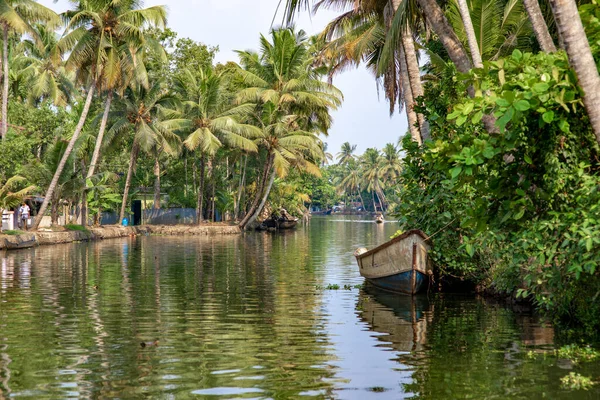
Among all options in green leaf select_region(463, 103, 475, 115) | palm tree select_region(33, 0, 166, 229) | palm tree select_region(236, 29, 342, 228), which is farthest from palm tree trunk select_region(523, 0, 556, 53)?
palm tree select_region(236, 29, 342, 228)

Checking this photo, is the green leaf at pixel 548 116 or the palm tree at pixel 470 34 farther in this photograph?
the palm tree at pixel 470 34

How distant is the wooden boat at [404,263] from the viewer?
46.8ft

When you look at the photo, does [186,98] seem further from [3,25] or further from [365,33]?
[365,33]

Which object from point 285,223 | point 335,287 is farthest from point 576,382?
point 285,223

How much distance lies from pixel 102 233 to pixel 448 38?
29.2 m

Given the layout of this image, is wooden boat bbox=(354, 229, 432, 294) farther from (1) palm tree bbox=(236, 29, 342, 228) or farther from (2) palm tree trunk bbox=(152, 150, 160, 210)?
(2) palm tree trunk bbox=(152, 150, 160, 210)

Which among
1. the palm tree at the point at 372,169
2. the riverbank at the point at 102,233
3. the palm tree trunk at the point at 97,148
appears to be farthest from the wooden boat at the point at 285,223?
the palm tree at the point at 372,169

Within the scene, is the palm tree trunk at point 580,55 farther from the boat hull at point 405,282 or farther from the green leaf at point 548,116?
the boat hull at point 405,282

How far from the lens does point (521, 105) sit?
6.94m

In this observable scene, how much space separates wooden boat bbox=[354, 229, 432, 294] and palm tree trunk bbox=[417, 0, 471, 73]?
3965mm

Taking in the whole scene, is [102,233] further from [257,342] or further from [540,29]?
[540,29]

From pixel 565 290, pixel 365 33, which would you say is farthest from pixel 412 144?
pixel 365 33

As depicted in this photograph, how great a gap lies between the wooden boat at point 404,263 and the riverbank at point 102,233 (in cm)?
1765

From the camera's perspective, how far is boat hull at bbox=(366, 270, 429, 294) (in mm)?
14672
